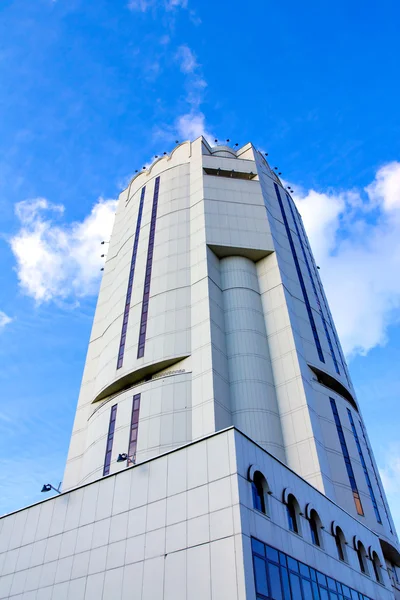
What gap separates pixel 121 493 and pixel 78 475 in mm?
21421

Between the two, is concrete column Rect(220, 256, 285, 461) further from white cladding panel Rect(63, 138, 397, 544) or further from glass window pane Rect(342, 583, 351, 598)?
glass window pane Rect(342, 583, 351, 598)

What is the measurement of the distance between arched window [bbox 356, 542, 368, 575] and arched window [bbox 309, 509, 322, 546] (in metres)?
6.08

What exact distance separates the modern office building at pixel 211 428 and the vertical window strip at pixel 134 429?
129 millimetres

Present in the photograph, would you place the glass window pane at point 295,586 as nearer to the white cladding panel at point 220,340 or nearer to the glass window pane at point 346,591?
the glass window pane at point 346,591

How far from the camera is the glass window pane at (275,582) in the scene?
23.8m

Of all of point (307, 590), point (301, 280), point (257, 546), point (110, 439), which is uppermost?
point (301, 280)

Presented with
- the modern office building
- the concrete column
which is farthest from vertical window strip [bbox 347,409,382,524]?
the concrete column

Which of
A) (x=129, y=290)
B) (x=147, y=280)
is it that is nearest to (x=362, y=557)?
(x=147, y=280)

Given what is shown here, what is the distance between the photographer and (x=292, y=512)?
29938 mm

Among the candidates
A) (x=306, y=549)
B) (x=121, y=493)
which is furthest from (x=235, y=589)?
(x=121, y=493)

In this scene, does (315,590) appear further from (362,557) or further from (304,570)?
(362,557)

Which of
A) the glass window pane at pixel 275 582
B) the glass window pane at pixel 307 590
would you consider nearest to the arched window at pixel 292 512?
the glass window pane at pixel 307 590

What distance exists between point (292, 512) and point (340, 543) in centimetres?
651

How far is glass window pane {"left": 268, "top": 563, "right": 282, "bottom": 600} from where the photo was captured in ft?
78.2
